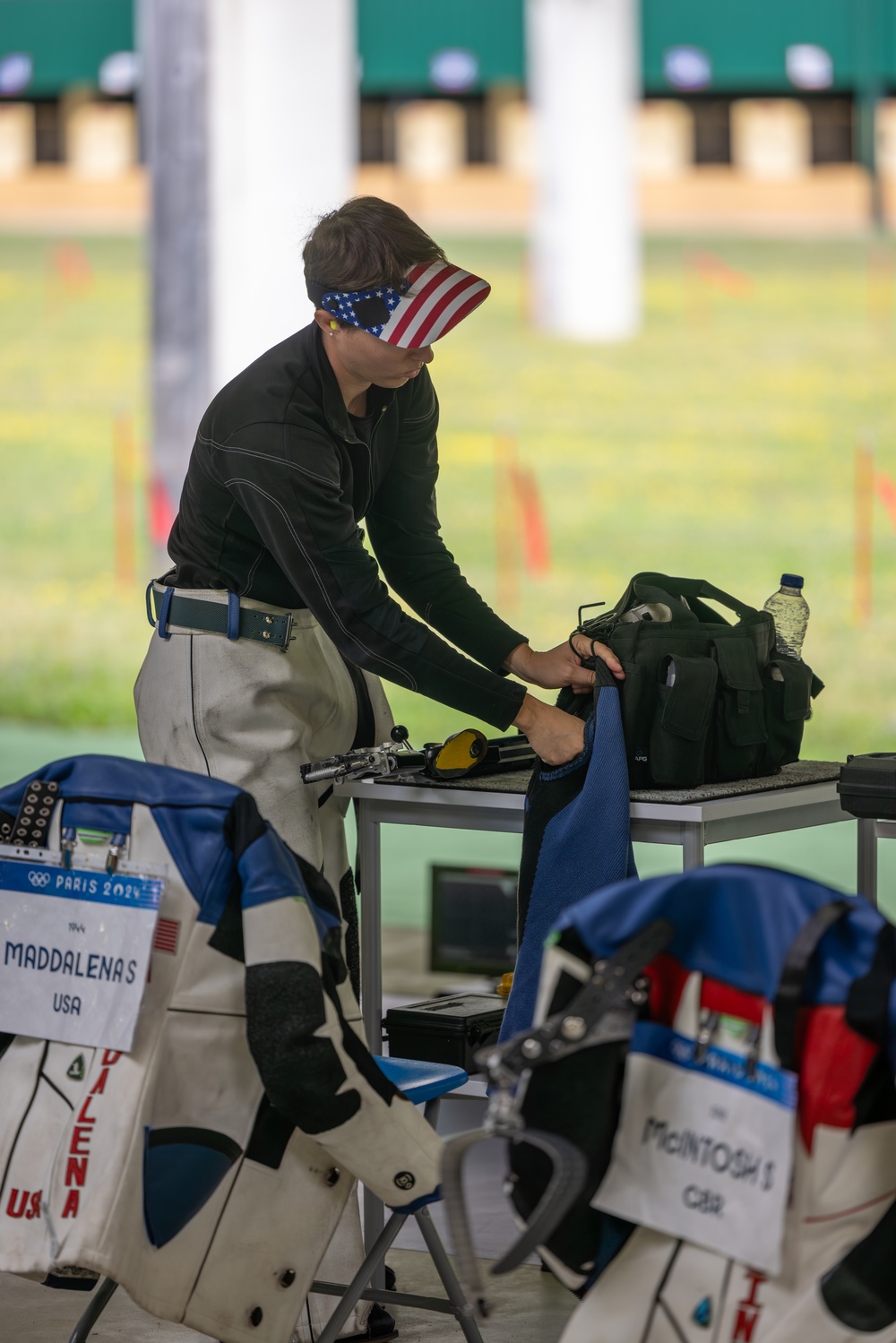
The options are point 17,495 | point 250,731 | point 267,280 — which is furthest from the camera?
point 17,495

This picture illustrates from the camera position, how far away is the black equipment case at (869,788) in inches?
93.7

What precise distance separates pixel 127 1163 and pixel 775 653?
1.24 m

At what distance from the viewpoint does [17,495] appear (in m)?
10.8

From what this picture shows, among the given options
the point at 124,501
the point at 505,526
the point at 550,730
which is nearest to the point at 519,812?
the point at 550,730

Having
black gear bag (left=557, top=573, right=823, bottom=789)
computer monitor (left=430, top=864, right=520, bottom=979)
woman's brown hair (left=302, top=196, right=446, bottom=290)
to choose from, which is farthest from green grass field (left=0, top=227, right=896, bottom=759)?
woman's brown hair (left=302, top=196, right=446, bottom=290)

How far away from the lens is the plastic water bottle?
286cm

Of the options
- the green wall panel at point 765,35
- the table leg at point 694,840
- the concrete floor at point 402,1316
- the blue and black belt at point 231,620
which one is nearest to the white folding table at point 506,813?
the table leg at point 694,840

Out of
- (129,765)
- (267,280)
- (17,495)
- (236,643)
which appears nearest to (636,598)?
(236,643)

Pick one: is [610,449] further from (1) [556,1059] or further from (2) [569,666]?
(1) [556,1059]

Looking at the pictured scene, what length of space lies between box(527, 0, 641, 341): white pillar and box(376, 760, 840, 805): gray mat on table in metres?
7.54

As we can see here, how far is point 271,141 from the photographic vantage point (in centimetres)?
720

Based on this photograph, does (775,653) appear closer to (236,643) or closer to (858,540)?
(236,643)

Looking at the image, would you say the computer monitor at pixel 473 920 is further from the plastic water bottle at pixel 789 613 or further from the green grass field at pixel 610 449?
the green grass field at pixel 610 449

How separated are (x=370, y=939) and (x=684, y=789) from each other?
21.7 inches
